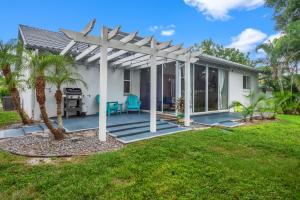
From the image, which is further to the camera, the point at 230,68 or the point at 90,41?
the point at 230,68

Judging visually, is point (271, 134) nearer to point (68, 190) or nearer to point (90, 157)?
point (90, 157)

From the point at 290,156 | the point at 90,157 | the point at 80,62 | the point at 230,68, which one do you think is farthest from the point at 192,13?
the point at 90,157

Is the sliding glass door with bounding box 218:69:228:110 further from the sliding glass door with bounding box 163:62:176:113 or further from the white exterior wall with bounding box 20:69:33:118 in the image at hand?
the white exterior wall with bounding box 20:69:33:118

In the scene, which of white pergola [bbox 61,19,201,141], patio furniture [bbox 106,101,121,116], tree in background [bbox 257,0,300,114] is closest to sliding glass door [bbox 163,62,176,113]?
white pergola [bbox 61,19,201,141]

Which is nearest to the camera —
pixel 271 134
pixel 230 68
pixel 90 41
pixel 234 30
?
pixel 90 41

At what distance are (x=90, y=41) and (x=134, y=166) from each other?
3511mm

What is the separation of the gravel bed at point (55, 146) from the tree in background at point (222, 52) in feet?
97.6

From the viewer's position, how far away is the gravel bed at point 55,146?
14.7 ft

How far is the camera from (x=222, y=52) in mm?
32531

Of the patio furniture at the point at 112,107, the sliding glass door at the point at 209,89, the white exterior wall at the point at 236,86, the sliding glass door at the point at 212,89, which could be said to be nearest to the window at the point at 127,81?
the patio furniture at the point at 112,107

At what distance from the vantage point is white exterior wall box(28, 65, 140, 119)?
27.7 feet

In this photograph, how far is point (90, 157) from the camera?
421 centimetres

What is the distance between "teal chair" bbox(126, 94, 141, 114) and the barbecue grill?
2530 millimetres

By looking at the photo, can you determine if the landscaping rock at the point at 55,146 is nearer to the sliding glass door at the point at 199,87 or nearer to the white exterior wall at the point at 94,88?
the white exterior wall at the point at 94,88
